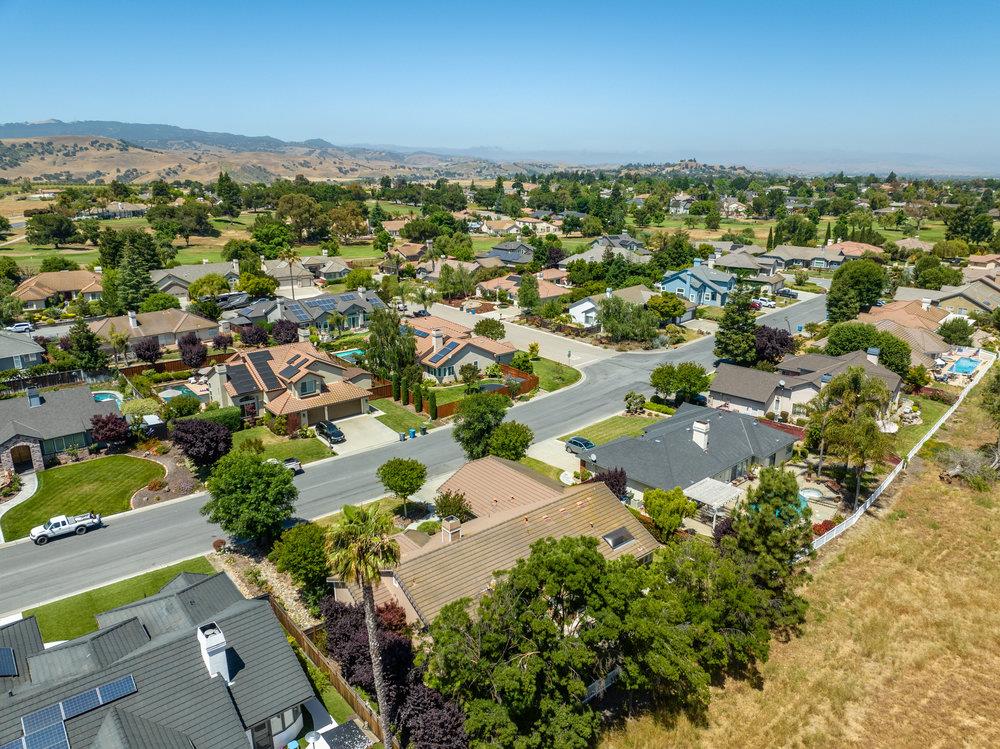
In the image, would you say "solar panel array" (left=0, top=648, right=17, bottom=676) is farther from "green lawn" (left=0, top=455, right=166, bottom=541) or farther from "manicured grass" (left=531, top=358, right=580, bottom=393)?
"manicured grass" (left=531, top=358, right=580, bottom=393)

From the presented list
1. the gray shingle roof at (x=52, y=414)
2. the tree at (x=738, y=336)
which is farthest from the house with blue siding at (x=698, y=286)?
the gray shingle roof at (x=52, y=414)

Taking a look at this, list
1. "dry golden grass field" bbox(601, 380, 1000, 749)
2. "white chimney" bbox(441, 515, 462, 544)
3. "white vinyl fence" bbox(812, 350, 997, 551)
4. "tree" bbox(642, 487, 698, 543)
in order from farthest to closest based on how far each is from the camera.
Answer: "white vinyl fence" bbox(812, 350, 997, 551), "tree" bbox(642, 487, 698, 543), "white chimney" bbox(441, 515, 462, 544), "dry golden grass field" bbox(601, 380, 1000, 749)

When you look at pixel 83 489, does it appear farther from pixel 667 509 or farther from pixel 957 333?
pixel 957 333

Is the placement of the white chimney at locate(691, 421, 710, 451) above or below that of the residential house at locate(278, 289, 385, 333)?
above

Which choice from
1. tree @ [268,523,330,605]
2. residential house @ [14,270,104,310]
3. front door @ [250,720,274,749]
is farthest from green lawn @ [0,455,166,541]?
residential house @ [14,270,104,310]

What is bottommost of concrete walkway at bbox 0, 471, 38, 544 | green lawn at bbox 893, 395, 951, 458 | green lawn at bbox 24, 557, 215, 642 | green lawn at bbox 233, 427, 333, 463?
green lawn at bbox 233, 427, 333, 463

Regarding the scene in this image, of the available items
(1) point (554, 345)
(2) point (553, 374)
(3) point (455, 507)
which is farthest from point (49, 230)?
(3) point (455, 507)
